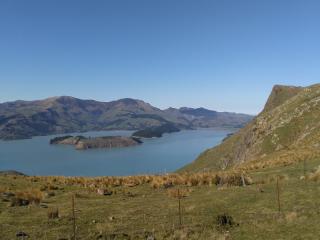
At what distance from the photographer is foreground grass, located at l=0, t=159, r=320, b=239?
15.7 metres

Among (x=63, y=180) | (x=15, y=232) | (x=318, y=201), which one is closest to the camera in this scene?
(x=15, y=232)

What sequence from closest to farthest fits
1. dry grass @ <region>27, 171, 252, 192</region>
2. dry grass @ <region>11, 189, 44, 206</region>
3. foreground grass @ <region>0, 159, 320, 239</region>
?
foreground grass @ <region>0, 159, 320, 239</region> < dry grass @ <region>11, 189, 44, 206</region> < dry grass @ <region>27, 171, 252, 192</region>

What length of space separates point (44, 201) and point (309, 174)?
59.8 ft

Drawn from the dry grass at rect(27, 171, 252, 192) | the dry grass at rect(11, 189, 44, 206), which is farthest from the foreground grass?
the dry grass at rect(27, 171, 252, 192)

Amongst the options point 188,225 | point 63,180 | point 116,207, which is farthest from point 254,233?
point 63,180

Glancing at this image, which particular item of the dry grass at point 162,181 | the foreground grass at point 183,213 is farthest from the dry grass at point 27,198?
the dry grass at point 162,181

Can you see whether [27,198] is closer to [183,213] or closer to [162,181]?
[183,213]

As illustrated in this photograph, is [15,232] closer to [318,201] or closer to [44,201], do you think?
[44,201]

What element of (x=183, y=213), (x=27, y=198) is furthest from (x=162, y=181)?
(x=183, y=213)

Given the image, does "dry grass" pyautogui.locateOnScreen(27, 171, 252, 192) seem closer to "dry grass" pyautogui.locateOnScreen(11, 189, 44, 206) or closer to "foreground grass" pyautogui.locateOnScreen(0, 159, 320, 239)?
"foreground grass" pyautogui.locateOnScreen(0, 159, 320, 239)

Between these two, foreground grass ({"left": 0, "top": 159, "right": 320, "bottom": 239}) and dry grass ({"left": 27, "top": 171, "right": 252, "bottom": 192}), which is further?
dry grass ({"left": 27, "top": 171, "right": 252, "bottom": 192})

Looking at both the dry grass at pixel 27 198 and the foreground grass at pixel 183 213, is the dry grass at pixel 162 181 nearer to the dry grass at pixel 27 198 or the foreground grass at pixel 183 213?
the foreground grass at pixel 183 213

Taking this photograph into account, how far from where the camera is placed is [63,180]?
34.3 m

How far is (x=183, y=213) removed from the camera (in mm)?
19766
